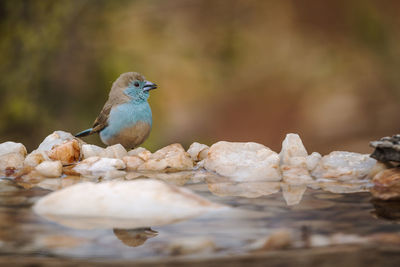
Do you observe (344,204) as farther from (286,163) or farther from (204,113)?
(204,113)

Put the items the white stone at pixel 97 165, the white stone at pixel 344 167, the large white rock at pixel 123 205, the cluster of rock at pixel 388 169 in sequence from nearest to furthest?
the large white rock at pixel 123 205 < the cluster of rock at pixel 388 169 < the white stone at pixel 344 167 < the white stone at pixel 97 165

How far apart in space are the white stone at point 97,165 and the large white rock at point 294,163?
0.58m

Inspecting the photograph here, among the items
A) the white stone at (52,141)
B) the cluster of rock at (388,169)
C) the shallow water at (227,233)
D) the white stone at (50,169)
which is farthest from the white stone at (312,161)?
the white stone at (52,141)

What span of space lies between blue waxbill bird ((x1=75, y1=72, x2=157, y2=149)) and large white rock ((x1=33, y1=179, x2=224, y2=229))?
3.91 feet

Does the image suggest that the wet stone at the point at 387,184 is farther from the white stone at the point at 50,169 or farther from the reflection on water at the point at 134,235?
the white stone at the point at 50,169

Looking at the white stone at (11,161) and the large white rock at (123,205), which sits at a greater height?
→ the white stone at (11,161)

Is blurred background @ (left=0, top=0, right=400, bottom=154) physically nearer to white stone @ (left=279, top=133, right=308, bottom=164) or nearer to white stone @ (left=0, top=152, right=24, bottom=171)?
white stone @ (left=0, top=152, right=24, bottom=171)

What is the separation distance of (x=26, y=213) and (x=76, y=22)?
3.67 meters

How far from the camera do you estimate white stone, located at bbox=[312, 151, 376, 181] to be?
76.7 inches

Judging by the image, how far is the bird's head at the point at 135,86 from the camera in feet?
9.22

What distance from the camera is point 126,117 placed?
2.70m

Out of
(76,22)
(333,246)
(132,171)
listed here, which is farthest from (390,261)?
(76,22)

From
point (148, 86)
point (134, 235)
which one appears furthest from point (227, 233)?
point (148, 86)

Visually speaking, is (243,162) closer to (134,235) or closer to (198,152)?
(198,152)
